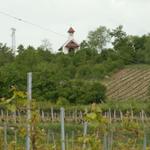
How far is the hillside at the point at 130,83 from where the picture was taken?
2031 inches

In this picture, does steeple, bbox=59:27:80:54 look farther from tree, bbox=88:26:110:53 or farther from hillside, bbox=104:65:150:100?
hillside, bbox=104:65:150:100

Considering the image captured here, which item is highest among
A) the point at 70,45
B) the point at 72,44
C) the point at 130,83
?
the point at 72,44

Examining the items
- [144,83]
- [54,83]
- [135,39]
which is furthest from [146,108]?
[135,39]

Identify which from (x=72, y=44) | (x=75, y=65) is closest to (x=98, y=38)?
(x=72, y=44)

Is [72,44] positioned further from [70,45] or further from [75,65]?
[75,65]

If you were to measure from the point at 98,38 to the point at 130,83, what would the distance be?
1841cm

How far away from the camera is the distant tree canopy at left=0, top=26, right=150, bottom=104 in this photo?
148ft

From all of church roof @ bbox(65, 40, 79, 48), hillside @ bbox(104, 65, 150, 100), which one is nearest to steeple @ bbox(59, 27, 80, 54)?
church roof @ bbox(65, 40, 79, 48)

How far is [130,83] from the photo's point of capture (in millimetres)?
57156

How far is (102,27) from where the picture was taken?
77250 millimetres

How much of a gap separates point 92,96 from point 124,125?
39145mm

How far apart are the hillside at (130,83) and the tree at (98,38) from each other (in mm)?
10410

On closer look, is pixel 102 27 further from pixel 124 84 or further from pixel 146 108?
pixel 146 108

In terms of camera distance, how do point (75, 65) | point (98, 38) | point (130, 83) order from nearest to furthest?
point (130, 83) < point (75, 65) < point (98, 38)
